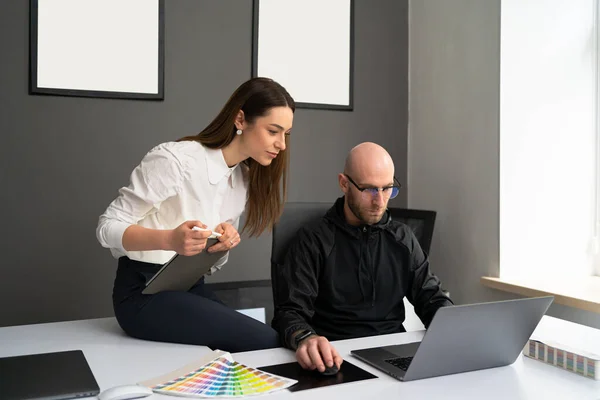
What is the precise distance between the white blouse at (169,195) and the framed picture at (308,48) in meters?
1.22

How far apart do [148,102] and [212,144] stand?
1001 mm

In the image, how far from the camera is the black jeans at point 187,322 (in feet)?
5.87

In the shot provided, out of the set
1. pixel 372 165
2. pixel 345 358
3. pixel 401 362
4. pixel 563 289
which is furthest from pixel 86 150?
pixel 563 289

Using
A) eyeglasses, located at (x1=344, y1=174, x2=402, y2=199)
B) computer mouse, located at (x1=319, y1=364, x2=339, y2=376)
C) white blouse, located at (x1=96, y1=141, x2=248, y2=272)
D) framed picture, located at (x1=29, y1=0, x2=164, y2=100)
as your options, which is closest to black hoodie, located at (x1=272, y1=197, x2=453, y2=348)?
eyeglasses, located at (x1=344, y1=174, x2=402, y2=199)

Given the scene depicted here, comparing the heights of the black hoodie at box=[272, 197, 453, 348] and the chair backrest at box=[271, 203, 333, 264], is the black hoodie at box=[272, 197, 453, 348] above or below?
below

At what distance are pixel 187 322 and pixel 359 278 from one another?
1.91ft

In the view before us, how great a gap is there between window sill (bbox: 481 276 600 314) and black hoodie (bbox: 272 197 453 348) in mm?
670

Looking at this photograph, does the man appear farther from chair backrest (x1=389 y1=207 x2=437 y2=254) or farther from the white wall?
the white wall

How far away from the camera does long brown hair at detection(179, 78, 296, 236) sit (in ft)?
6.69

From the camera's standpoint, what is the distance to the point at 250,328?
1837mm

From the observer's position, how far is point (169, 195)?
190cm

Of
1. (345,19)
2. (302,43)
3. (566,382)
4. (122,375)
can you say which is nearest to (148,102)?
(302,43)

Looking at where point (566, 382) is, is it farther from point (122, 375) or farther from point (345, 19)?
point (345, 19)

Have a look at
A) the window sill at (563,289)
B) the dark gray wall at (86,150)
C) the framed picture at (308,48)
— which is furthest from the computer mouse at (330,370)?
the framed picture at (308,48)
